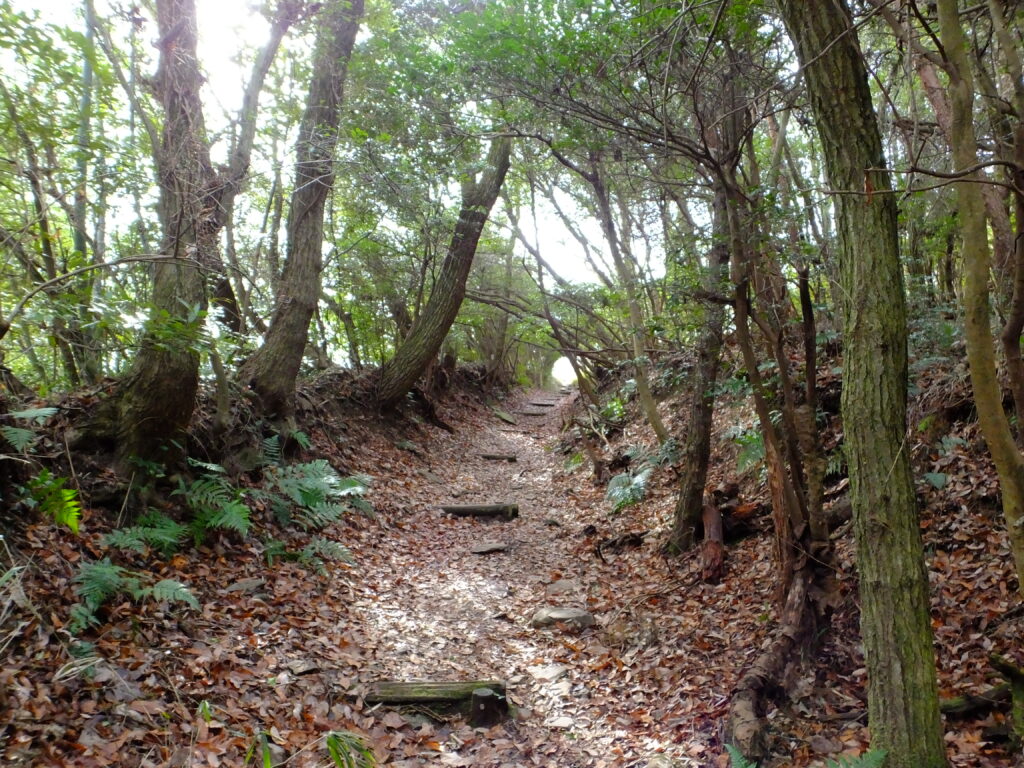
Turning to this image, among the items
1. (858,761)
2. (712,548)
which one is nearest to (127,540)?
(858,761)

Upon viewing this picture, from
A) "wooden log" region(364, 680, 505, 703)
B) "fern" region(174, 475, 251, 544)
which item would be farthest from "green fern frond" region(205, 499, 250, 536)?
"wooden log" region(364, 680, 505, 703)

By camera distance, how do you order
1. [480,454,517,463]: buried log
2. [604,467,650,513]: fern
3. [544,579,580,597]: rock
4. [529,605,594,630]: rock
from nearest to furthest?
A: [529,605,594,630]: rock < [544,579,580,597]: rock < [604,467,650,513]: fern < [480,454,517,463]: buried log

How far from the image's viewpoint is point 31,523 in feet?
13.9

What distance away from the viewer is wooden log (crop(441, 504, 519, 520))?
902 cm

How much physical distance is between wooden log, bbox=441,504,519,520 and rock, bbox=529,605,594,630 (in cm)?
315

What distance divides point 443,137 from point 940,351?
6.26 meters

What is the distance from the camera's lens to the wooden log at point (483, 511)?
902 cm

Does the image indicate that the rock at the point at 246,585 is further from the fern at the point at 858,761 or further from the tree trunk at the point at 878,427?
the tree trunk at the point at 878,427

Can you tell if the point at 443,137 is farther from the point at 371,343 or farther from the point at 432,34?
the point at 371,343

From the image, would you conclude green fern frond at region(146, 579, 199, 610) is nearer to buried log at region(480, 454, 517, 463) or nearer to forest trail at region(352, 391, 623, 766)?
forest trail at region(352, 391, 623, 766)

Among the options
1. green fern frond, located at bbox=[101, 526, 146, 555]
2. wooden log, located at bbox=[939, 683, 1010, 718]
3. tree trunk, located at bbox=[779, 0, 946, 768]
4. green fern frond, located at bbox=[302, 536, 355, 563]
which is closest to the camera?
tree trunk, located at bbox=[779, 0, 946, 768]

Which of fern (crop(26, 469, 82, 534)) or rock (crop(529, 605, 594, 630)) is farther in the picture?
rock (crop(529, 605, 594, 630))

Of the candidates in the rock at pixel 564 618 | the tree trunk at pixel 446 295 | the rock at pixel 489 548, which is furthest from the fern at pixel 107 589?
the tree trunk at pixel 446 295

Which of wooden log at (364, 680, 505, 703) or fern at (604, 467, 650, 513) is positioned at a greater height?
fern at (604, 467, 650, 513)
